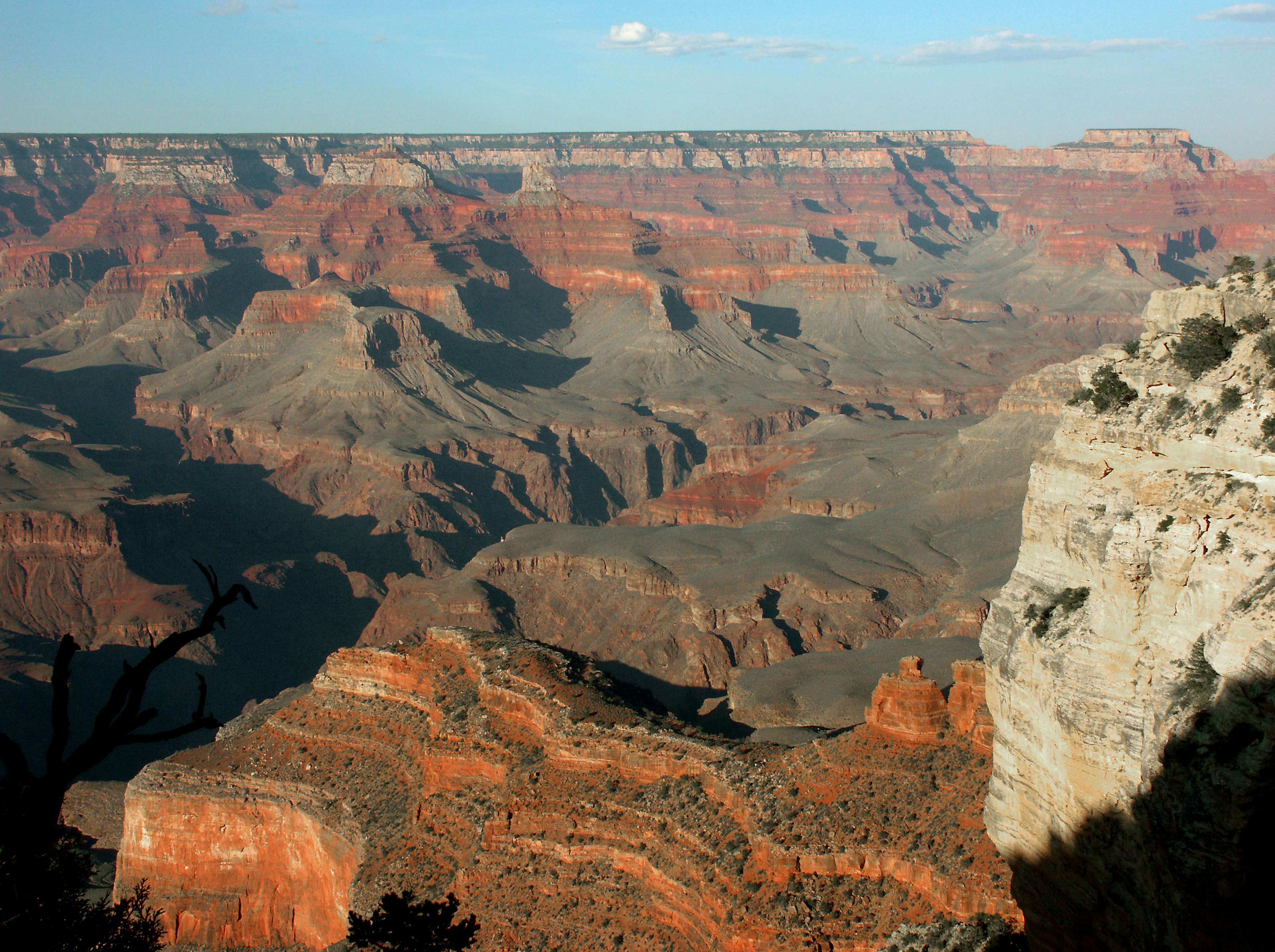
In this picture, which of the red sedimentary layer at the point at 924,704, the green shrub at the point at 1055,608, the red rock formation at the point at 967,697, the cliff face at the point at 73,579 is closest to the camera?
the green shrub at the point at 1055,608

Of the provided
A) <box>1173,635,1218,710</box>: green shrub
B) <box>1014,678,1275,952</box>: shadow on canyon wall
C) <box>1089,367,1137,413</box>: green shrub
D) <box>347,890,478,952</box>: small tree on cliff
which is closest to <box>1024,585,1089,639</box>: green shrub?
<box>1173,635,1218,710</box>: green shrub

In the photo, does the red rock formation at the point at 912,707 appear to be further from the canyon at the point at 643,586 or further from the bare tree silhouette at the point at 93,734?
the bare tree silhouette at the point at 93,734

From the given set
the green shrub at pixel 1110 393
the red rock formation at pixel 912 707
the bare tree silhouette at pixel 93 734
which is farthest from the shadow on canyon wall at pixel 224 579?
the green shrub at pixel 1110 393

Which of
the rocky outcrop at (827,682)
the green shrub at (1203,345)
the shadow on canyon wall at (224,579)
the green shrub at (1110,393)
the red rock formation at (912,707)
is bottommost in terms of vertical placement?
the shadow on canyon wall at (224,579)

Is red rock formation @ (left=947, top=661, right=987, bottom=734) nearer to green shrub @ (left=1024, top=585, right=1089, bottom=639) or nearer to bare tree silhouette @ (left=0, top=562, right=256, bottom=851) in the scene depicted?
green shrub @ (left=1024, top=585, right=1089, bottom=639)

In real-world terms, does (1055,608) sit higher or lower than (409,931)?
higher

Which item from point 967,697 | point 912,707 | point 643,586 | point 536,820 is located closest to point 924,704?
point 912,707

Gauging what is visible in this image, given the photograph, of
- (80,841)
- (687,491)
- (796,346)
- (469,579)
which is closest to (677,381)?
(796,346)

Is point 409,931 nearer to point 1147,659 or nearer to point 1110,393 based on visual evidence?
point 1147,659
